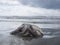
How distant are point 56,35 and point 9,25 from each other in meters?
2.18

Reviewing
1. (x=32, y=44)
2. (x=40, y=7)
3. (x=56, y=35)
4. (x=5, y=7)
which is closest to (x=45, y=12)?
(x=40, y=7)

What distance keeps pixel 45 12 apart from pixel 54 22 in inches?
58.0

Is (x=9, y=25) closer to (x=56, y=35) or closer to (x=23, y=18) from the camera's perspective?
(x=23, y=18)

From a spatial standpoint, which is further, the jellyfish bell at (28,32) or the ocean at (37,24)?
the jellyfish bell at (28,32)

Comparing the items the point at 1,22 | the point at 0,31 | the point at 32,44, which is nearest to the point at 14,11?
the point at 1,22

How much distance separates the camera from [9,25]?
8.37 m

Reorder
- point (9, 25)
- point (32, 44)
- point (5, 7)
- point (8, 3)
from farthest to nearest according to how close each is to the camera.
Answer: point (8, 3)
point (5, 7)
point (9, 25)
point (32, 44)

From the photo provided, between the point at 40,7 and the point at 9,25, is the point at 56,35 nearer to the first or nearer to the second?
the point at 9,25

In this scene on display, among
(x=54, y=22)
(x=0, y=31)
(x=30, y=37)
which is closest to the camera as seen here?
(x=30, y=37)

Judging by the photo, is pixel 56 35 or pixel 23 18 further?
pixel 23 18

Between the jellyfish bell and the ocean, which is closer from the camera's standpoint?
the ocean

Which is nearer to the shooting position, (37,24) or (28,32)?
(28,32)

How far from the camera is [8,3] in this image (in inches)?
487

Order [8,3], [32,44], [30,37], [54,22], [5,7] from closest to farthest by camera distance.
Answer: [32,44], [30,37], [54,22], [5,7], [8,3]
